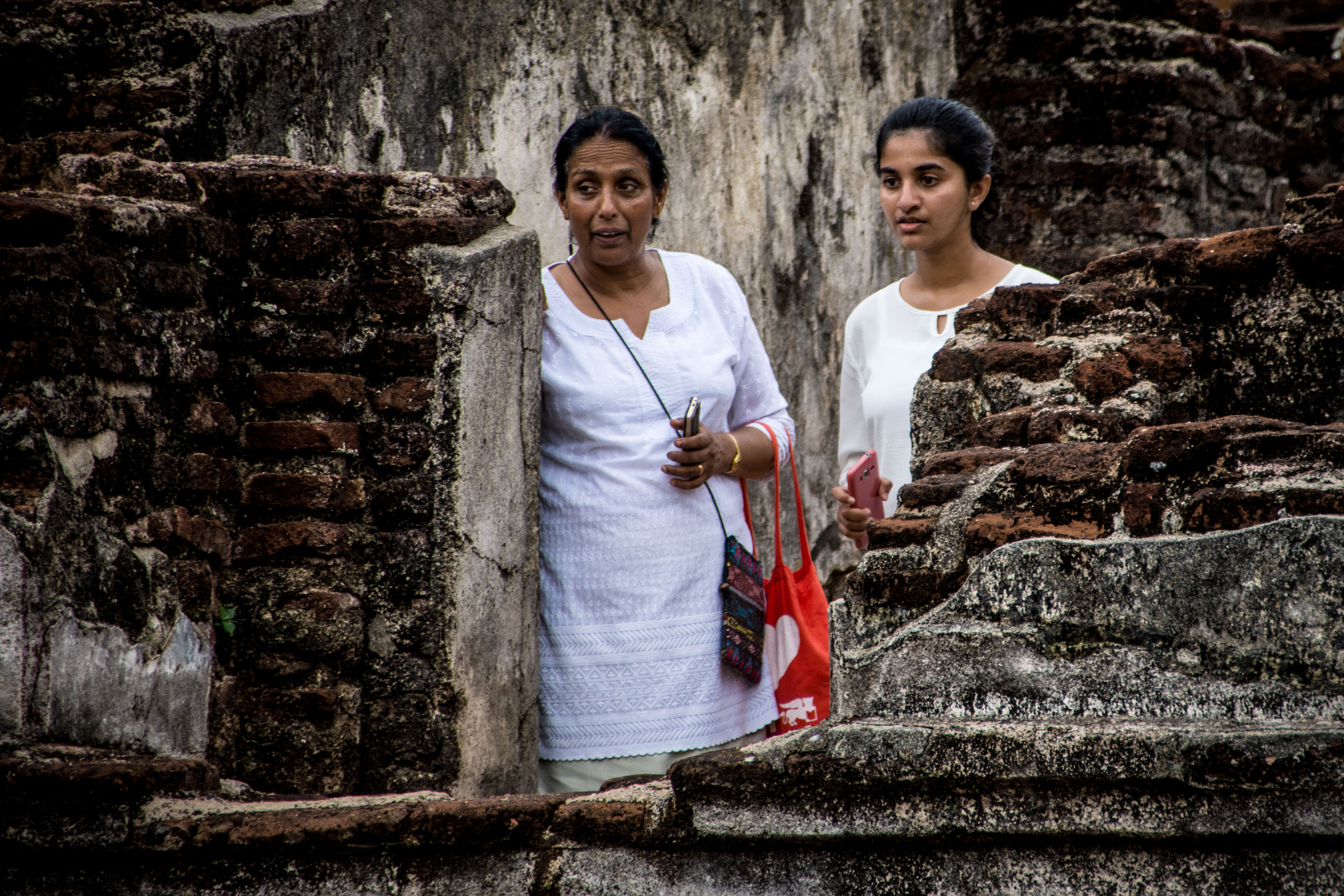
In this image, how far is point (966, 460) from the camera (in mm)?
2078

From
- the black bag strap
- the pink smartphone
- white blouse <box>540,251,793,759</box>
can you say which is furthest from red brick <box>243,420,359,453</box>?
the pink smartphone

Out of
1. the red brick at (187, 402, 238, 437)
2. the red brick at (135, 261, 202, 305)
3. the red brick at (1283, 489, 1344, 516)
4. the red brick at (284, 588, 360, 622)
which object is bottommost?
the red brick at (284, 588, 360, 622)

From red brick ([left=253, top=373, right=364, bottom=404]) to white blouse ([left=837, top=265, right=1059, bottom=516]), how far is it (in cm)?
116

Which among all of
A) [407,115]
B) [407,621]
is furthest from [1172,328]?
[407,115]

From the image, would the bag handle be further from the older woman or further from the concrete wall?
the concrete wall

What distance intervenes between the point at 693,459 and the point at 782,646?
0.49 m

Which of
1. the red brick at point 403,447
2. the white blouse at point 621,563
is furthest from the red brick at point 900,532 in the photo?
the red brick at point 403,447

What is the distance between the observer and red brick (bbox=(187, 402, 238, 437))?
7.23ft

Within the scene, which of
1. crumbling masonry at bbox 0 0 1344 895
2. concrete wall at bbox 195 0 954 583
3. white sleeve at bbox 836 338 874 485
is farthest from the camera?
concrete wall at bbox 195 0 954 583

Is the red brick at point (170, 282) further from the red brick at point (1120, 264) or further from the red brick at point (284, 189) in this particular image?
the red brick at point (1120, 264)

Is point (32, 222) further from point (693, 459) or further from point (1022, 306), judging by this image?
point (1022, 306)

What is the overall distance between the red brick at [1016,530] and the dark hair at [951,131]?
143 centimetres

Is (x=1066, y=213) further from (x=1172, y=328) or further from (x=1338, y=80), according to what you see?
(x=1172, y=328)

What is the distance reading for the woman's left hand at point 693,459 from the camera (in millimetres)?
2559
